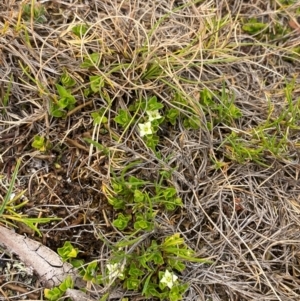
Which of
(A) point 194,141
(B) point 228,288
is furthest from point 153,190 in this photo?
(B) point 228,288

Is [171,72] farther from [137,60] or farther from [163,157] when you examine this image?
[163,157]

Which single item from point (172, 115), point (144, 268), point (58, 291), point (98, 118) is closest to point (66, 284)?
point (58, 291)

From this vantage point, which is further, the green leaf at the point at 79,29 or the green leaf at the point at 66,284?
the green leaf at the point at 79,29

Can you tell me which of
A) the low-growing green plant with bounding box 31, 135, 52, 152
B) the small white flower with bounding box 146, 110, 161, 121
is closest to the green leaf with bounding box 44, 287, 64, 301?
the low-growing green plant with bounding box 31, 135, 52, 152

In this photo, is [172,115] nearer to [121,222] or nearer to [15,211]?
[121,222]

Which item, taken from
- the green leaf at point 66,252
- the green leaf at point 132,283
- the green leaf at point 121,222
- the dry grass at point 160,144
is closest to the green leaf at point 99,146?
the dry grass at point 160,144

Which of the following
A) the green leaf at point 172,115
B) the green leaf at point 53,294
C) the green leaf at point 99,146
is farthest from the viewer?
the green leaf at point 172,115

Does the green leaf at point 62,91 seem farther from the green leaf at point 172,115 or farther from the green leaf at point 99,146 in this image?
the green leaf at point 172,115
